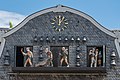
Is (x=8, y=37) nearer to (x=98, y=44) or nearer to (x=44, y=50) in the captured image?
(x=44, y=50)

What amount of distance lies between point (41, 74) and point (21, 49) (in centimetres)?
195

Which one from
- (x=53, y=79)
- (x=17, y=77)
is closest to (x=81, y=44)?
(x=53, y=79)

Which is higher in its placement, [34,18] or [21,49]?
[34,18]

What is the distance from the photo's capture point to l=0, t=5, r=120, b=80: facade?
23.7 metres

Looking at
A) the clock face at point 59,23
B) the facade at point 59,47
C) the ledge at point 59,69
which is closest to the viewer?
the ledge at point 59,69

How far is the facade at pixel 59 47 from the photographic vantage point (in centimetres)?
2370

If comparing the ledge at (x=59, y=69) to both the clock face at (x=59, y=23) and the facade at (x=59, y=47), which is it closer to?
the facade at (x=59, y=47)

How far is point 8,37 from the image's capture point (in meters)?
24.5

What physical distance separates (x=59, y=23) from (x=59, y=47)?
138 centimetres

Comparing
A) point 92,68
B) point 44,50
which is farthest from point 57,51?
point 92,68

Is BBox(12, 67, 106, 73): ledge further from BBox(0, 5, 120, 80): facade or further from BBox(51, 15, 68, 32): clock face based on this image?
BBox(51, 15, 68, 32): clock face

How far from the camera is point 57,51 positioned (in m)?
24.2

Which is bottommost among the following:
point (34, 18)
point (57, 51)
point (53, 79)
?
point (53, 79)

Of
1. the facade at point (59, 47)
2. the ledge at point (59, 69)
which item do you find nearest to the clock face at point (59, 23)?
the facade at point (59, 47)
